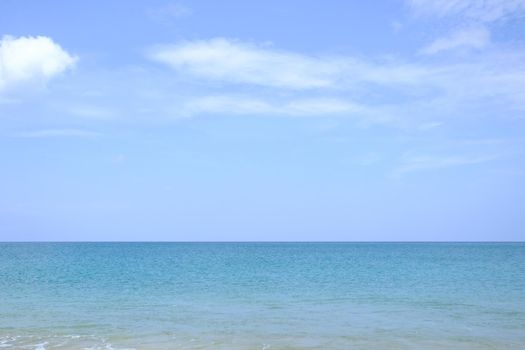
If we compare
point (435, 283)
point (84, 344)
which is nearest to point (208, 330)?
point (84, 344)

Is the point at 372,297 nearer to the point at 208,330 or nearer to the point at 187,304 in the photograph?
the point at 187,304

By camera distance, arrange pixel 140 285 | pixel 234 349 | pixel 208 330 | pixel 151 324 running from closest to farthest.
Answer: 1. pixel 234 349
2. pixel 208 330
3. pixel 151 324
4. pixel 140 285

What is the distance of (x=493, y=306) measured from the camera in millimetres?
21391

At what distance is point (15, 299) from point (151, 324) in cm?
939

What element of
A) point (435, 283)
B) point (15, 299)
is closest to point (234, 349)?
point (15, 299)

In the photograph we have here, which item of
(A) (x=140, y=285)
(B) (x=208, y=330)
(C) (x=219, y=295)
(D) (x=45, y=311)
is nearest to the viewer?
(B) (x=208, y=330)

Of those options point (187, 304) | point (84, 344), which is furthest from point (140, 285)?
point (84, 344)

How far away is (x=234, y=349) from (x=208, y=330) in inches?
105

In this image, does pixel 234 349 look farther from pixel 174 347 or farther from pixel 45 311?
pixel 45 311

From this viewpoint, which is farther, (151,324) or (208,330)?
(151,324)

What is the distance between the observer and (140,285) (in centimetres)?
3112

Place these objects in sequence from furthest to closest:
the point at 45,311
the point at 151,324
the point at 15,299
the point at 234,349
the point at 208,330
Result: the point at 15,299
the point at 45,311
the point at 151,324
the point at 208,330
the point at 234,349

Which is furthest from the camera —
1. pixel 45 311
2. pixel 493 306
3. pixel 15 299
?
pixel 15 299

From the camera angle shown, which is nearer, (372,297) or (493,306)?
(493,306)
